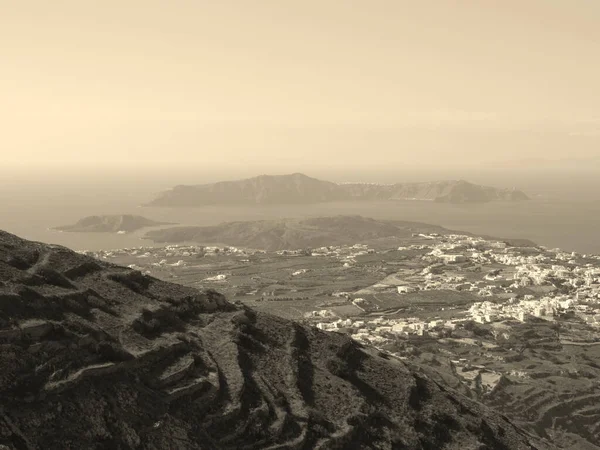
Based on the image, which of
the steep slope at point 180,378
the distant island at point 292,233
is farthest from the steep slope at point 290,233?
the steep slope at point 180,378

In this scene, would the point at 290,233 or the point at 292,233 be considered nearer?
the point at 292,233

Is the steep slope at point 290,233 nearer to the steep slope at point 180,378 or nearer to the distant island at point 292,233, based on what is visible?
the distant island at point 292,233

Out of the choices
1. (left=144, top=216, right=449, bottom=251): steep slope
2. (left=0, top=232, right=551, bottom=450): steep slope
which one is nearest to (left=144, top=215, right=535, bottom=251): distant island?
Result: (left=144, top=216, right=449, bottom=251): steep slope

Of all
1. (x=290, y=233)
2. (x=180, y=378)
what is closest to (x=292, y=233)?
(x=290, y=233)

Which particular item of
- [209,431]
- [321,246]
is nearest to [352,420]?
[209,431]

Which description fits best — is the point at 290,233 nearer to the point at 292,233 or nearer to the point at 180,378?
the point at 292,233

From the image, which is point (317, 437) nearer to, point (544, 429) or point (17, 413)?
point (17, 413)

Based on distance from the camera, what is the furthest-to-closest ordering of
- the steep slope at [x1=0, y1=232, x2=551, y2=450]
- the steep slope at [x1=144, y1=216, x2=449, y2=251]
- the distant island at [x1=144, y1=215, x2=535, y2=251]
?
the steep slope at [x1=144, y1=216, x2=449, y2=251] < the distant island at [x1=144, y1=215, x2=535, y2=251] < the steep slope at [x1=0, y1=232, x2=551, y2=450]

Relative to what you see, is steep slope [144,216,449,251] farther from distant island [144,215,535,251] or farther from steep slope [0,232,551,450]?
steep slope [0,232,551,450]
